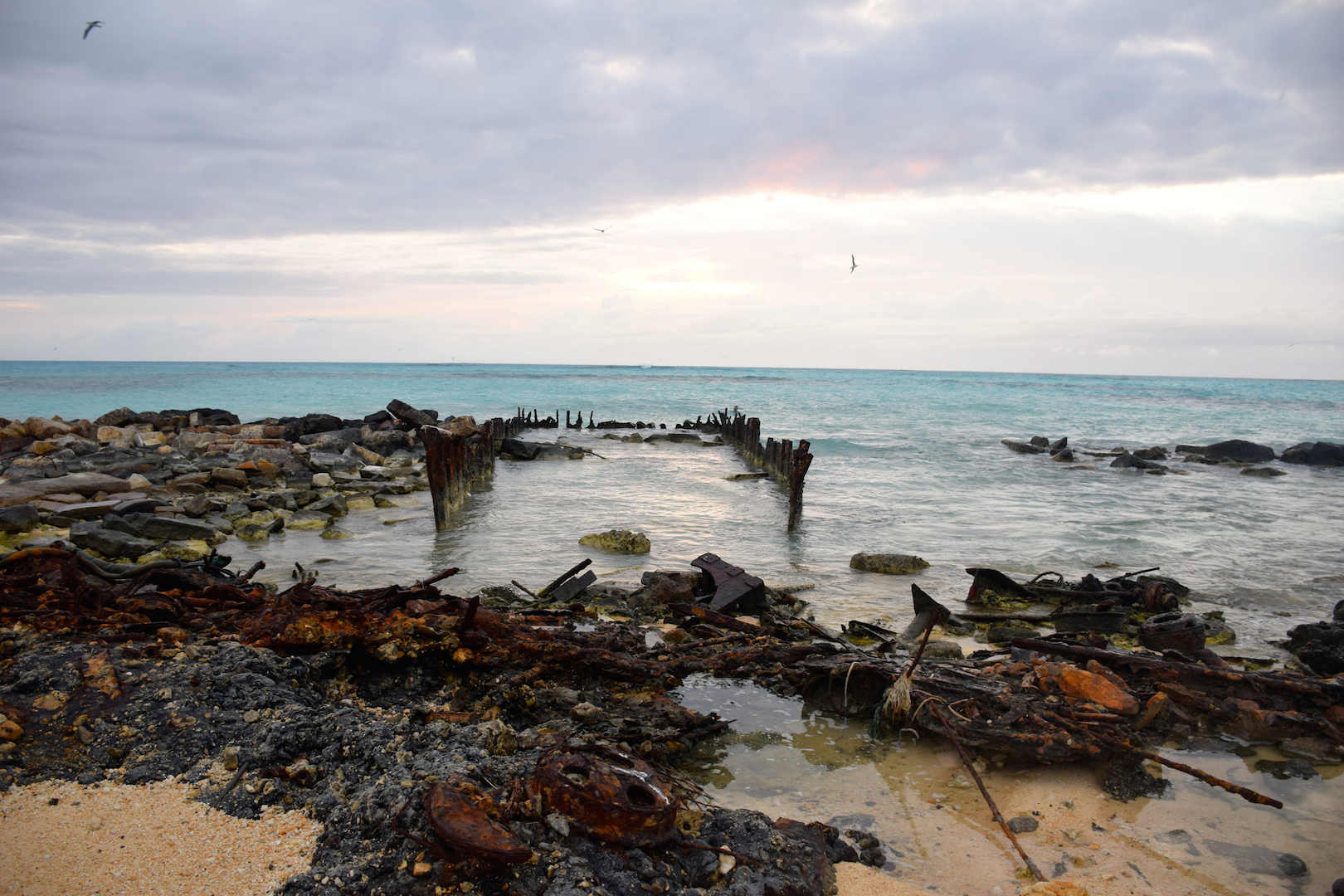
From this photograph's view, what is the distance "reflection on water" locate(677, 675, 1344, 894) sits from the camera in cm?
313

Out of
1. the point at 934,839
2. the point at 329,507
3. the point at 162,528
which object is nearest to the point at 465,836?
the point at 934,839

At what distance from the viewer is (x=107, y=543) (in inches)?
312

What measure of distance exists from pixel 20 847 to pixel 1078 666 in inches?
223

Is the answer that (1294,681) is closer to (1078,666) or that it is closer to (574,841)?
(1078,666)

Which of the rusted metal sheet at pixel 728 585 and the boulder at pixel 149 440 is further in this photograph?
the boulder at pixel 149 440

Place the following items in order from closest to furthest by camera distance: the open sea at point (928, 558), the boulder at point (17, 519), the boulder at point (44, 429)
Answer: the open sea at point (928, 558), the boulder at point (17, 519), the boulder at point (44, 429)

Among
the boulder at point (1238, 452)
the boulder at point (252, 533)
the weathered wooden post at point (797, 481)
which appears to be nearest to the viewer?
the boulder at point (252, 533)

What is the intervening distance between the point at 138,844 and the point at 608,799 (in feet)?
5.77

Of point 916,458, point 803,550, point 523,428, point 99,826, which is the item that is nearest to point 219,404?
point 523,428

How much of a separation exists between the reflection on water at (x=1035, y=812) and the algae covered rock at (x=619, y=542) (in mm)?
5064

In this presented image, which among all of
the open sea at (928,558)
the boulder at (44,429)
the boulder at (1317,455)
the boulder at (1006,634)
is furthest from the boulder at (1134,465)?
the boulder at (44,429)

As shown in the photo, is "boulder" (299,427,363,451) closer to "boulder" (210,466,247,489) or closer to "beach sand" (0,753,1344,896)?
"boulder" (210,466,247,489)

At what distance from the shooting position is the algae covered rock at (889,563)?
8.73 meters

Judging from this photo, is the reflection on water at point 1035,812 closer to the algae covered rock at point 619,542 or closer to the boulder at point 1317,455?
the algae covered rock at point 619,542
